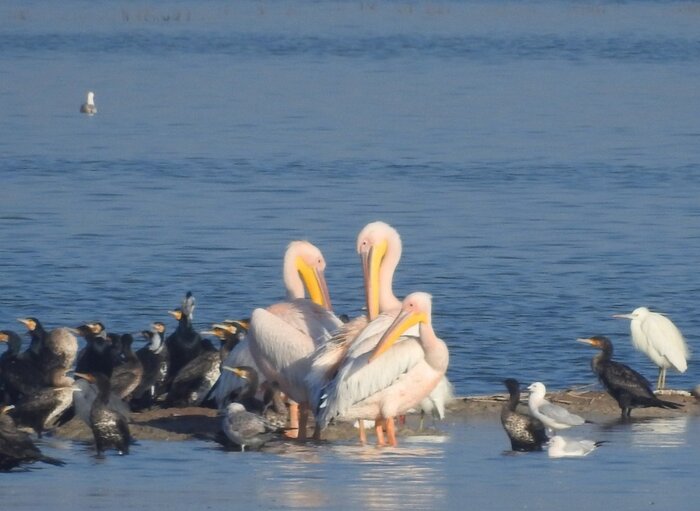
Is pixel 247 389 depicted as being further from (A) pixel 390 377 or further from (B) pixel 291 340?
(A) pixel 390 377

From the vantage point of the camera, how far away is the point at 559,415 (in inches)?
420

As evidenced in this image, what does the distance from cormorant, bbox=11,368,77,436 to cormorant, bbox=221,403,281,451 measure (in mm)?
1036

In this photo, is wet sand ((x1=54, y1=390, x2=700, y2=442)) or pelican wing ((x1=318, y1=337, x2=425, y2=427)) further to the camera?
wet sand ((x1=54, y1=390, x2=700, y2=442))

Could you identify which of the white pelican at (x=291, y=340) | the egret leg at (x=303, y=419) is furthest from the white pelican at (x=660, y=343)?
the egret leg at (x=303, y=419)

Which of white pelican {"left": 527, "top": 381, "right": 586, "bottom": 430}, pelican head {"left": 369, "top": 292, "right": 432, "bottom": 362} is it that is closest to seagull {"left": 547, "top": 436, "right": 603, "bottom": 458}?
white pelican {"left": 527, "top": 381, "right": 586, "bottom": 430}

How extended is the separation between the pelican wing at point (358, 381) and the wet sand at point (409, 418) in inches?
24.8

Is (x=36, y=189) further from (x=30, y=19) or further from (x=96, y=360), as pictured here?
(x=30, y=19)

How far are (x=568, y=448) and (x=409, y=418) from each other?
6.39 feet

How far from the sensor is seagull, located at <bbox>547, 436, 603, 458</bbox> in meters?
10.1

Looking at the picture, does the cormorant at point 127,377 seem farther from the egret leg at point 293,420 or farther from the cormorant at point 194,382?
the egret leg at point 293,420

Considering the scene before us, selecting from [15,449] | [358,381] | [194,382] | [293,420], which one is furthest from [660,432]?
[15,449]

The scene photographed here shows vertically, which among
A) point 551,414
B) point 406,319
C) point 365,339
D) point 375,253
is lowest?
point 551,414

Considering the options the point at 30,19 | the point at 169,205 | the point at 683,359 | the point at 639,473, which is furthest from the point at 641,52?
the point at 639,473

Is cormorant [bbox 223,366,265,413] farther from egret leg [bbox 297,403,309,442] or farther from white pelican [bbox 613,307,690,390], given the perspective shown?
white pelican [bbox 613,307,690,390]
